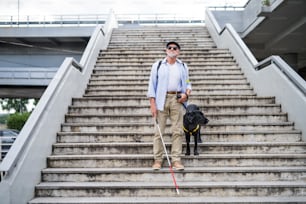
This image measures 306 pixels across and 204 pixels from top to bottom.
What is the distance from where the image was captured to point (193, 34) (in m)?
13.1

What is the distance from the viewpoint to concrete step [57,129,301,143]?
5.57 m

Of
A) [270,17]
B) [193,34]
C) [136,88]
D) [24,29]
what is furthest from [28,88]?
[270,17]

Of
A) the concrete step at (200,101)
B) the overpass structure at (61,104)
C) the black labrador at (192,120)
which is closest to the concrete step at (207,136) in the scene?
the overpass structure at (61,104)

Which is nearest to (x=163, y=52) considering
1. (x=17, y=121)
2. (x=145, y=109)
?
(x=145, y=109)

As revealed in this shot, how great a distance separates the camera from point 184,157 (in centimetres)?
503

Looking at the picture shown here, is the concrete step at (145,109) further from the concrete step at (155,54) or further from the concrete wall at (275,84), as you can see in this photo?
the concrete step at (155,54)

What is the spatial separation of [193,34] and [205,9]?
2.24m

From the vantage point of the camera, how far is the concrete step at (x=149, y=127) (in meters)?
5.85

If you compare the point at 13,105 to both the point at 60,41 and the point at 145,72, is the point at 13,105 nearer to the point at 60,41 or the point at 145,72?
the point at 60,41

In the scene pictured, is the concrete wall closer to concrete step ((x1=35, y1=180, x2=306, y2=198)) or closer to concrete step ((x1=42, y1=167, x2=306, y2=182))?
concrete step ((x1=42, y1=167, x2=306, y2=182))

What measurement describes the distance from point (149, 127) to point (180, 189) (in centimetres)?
172

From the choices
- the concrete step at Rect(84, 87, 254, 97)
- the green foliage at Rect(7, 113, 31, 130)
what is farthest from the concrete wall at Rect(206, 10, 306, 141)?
the green foliage at Rect(7, 113, 31, 130)

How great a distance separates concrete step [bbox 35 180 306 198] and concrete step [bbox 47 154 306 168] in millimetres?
488

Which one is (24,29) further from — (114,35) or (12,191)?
(12,191)
